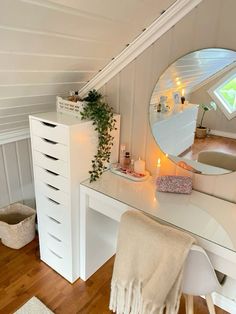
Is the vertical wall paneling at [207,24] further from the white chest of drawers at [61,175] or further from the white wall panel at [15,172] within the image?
the white wall panel at [15,172]

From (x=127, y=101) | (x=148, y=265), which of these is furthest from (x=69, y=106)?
(x=148, y=265)

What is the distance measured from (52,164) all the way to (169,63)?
90 cm

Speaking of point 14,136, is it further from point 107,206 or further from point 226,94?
point 226,94

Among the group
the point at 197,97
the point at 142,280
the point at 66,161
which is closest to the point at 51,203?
the point at 66,161

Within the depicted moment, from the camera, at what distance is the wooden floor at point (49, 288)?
1535 millimetres

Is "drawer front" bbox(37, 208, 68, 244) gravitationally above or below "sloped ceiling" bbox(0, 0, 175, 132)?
below

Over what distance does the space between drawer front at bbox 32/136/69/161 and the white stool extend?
832mm

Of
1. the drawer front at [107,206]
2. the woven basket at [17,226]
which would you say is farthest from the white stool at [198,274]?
the woven basket at [17,226]

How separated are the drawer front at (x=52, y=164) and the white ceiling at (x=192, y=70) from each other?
2.23ft

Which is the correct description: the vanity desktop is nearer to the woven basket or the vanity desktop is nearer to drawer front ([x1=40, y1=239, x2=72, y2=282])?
drawer front ([x1=40, y1=239, x2=72, y2=282])

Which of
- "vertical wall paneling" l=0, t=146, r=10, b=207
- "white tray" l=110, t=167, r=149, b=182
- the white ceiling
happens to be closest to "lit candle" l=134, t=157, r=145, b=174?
"white tray" l=110, t=167, r=149, b=182

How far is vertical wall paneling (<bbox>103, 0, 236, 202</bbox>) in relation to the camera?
3.78 ft

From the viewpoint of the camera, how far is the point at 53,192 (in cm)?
156

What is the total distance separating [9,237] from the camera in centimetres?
192
